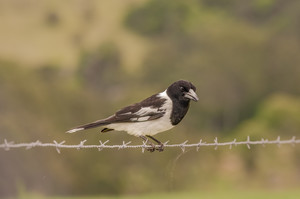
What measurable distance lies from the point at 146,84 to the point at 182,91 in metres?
48.4

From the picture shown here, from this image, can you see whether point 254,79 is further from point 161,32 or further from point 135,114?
point 135,114

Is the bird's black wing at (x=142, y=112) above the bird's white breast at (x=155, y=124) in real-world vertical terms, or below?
above

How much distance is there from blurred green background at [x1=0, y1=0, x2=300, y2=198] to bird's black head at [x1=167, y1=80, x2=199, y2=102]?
1244cm

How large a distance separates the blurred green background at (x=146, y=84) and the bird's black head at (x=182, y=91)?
12444 mm

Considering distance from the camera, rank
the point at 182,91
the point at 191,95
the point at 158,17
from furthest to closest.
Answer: the point at 158,17 < the point at 182,91 < the point at 191,95

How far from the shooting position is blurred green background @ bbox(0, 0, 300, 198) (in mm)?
32875

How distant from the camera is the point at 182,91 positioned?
28.8ft

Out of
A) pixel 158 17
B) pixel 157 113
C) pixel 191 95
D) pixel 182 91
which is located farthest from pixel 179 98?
pixel 158 17

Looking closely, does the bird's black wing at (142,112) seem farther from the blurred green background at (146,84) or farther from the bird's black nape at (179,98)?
the blurred green background at (146,84)

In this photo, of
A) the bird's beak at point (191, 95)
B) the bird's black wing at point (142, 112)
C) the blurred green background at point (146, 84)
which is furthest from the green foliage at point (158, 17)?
the bird's beak at point (191, 95)

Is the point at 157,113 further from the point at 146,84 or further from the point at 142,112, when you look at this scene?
the point at 146,84

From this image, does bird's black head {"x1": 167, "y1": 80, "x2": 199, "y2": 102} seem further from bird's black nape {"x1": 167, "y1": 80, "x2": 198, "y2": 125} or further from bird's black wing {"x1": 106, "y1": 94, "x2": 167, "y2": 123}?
bird's black wing {"x1": 106, "y1": 94, "x2": 167, "y2": 123}

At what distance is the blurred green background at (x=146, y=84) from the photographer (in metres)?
32.9

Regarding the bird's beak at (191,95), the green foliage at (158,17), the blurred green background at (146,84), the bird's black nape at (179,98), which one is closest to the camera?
the bird's beak at (191,95)
